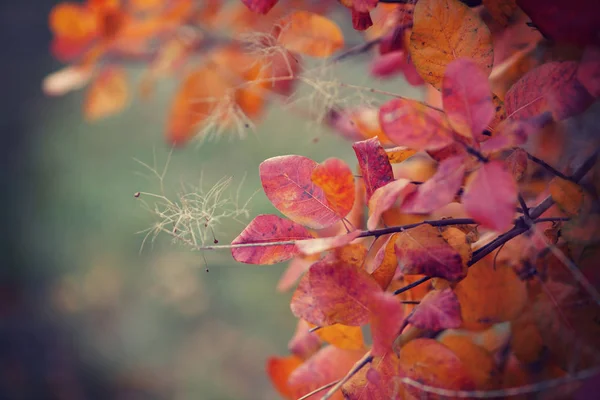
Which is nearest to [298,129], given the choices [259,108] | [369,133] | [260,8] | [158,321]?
Result: [158,321]

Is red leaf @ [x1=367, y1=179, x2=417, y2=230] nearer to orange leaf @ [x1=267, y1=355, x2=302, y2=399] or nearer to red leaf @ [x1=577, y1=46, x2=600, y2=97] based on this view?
red leaf @ [x1=577, y1=46, x2=600, y2=97]

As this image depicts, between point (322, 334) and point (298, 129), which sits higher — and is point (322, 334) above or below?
above

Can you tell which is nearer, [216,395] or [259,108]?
[259,108]

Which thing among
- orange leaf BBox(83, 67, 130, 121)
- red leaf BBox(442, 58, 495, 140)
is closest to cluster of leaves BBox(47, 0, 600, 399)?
red leaf BBox(442, 58, 495, 140)

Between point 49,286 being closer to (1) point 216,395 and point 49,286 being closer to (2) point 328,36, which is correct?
(1) point 216,395

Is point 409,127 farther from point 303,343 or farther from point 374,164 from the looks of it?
point 303,343

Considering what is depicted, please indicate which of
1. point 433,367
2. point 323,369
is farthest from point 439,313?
point 323,369

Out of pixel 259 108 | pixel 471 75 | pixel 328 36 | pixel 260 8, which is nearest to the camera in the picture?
pixel 471 75
